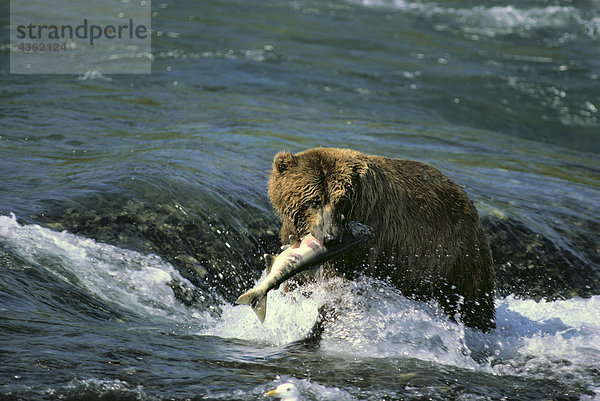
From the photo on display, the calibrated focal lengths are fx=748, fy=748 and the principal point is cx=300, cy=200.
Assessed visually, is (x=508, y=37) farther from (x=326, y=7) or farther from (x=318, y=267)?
(x=318, y=267)

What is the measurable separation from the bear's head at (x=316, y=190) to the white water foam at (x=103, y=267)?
1.29 m

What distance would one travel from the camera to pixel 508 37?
834 inches

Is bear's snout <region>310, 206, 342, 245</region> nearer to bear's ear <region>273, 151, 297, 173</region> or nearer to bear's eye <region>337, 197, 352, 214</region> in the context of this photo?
bear's eye <region>337, 197, 352, 214</region>

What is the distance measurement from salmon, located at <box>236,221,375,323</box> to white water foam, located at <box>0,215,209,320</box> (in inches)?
57.5

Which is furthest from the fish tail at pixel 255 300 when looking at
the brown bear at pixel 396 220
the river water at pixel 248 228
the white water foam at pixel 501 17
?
the white water foam at pixel 501 17

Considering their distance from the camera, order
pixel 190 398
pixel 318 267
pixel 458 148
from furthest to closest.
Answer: pixel 458 148 → pixel 318 267 → pixel 190 398

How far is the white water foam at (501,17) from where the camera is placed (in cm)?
2205

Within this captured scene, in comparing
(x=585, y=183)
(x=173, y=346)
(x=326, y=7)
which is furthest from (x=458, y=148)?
(x=326, y=7)

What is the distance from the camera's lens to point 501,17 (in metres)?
23.1

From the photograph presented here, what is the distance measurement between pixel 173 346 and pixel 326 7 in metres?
19.7

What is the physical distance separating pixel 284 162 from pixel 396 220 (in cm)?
83

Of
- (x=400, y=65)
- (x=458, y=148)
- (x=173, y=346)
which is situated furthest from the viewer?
(x=400, y=65)

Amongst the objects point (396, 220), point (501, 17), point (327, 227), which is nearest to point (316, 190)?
point (327, 227)

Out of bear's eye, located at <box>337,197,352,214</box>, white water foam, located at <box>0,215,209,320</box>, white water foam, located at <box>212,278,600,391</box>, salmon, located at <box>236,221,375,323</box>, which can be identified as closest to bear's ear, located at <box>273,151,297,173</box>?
bear's eye, located at <box>337,197,352,214</box>
